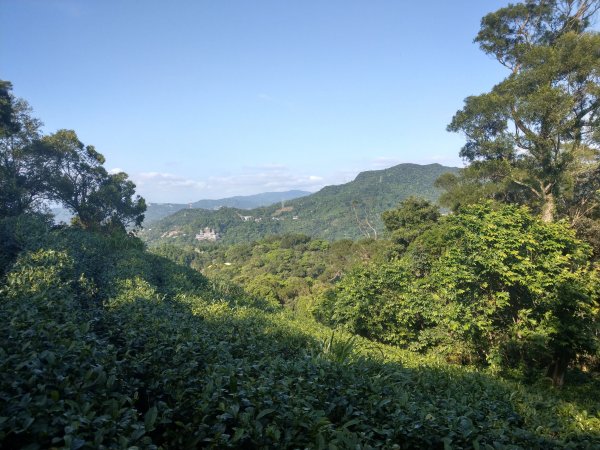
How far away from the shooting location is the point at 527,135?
1583 centimetres

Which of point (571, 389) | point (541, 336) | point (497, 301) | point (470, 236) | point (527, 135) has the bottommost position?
point (571, 389)

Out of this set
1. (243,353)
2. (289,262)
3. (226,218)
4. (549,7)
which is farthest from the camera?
(226,218)

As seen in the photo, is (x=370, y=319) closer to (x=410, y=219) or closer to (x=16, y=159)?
(x=410, y=219)

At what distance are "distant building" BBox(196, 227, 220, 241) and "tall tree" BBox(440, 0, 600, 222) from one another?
132m

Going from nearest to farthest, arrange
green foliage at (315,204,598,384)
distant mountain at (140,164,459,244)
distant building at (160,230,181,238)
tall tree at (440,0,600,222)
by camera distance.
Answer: green foliage at (315,204,598,384)
tall tree at (440,0,600,222)
distant mountain at (140,164,459,244)
distant building at (160,230,181,238)

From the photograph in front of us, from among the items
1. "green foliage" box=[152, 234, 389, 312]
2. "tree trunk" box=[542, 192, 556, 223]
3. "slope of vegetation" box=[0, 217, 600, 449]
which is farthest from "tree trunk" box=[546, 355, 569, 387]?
"green foliage" box=[152, 234, 389, 312]

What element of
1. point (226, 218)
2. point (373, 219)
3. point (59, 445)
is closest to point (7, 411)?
point (59, 445)

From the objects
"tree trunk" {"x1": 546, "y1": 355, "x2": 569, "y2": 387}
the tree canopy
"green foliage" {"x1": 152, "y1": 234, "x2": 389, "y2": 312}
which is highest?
the tree canopy

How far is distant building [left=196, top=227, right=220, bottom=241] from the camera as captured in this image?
144 m

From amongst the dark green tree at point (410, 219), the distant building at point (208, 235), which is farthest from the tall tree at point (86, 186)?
the distant building at point (208, 235)

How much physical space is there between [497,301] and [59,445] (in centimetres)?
1053

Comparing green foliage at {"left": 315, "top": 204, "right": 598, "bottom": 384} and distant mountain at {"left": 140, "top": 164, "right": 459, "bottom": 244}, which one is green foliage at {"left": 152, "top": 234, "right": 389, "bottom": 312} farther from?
distant mountain at {"left": 140, "top": 164, "right": 459, "bottom": 244}

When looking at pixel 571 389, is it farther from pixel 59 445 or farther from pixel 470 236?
pixel 59 445

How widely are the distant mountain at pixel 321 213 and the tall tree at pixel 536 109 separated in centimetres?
9562
